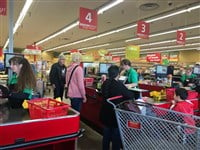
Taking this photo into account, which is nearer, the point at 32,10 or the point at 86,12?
the point at 86,12

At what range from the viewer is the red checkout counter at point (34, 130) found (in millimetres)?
1879

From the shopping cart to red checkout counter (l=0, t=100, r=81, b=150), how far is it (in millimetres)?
517

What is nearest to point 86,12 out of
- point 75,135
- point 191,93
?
point 191,93

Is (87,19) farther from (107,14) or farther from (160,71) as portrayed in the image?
(160,71)

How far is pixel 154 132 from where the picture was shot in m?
1.79

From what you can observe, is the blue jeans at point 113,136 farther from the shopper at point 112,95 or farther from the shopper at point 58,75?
the shopper at point 58,75

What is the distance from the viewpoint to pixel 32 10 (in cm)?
1070

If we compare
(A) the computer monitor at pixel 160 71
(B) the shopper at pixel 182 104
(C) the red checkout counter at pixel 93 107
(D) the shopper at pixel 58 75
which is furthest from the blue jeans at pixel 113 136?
(A) the computer monitor at pixel 160 71

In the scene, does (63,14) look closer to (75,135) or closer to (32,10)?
(32,10)

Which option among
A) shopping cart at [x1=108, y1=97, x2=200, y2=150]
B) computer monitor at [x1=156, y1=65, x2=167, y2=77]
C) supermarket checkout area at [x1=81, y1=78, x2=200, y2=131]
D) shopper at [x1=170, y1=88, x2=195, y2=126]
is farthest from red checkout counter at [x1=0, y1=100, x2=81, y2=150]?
computer monitor at [x1=156, y1=65, x2=167, y2=77]

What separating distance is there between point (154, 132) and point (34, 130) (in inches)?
39.6

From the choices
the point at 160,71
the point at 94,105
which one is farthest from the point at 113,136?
the point at 160,71

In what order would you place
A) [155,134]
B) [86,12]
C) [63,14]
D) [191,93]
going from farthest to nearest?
[63,14] < [86,12] < [191,93] < [155,134]

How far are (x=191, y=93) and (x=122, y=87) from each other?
2082mm
